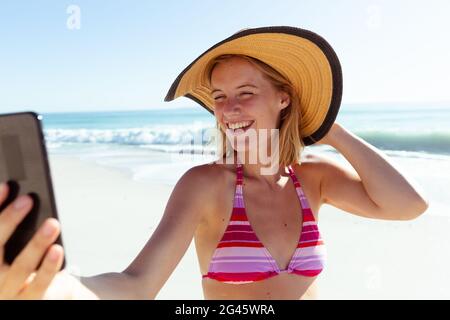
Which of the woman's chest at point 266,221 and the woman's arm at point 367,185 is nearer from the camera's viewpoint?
the woman's chest at point 266,221

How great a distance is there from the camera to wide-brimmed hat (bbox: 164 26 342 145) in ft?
7.23

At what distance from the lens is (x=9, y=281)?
36.2 inches

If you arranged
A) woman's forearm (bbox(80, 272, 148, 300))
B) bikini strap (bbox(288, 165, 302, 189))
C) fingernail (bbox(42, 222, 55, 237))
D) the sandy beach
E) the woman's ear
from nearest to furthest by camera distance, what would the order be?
1. fingernail (bbox(42, 222, 55, 237))
2. woman's forearm (bbox(80, 272, 148, 300))
3. bikini strap (bbox(288, 165, 302, 189))
4. the woman's ear
5. the sandy beach

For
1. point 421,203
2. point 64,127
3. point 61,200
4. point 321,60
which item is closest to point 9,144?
point 321,60

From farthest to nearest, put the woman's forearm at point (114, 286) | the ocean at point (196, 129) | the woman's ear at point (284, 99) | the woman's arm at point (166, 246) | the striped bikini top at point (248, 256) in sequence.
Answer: the ocean at point (196, 129) < the woman's ear at point (284, 99) < the striped bikini top at point (248, 256) < the woman's arm at point (166, 246) < the woman's forearm at point (114, 286)

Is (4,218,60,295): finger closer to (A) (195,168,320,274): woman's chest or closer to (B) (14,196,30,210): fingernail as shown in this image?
(B) (14,196,30,210): fingernail

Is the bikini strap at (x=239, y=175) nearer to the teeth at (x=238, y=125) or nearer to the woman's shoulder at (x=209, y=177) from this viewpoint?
the woman's shoulder at (x=209, y=177)

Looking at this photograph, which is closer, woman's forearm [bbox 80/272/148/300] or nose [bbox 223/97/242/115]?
woman's forearm [bbox 80/272/148/300]

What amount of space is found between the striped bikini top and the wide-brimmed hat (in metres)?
0.66

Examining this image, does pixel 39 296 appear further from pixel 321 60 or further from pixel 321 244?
pixel 321 60

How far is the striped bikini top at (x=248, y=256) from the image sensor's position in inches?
77.8

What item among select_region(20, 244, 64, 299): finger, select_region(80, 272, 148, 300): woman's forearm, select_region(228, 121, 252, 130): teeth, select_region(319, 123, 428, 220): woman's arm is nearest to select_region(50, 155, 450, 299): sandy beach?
select_region(319, 123, 428, 220): woman's arm

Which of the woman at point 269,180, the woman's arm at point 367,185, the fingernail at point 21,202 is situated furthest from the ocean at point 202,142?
the woman's arm at point 367,185

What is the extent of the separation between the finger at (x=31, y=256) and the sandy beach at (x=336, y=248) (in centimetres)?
341
